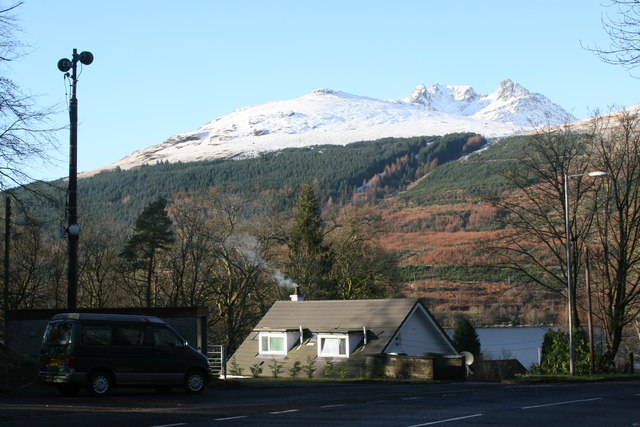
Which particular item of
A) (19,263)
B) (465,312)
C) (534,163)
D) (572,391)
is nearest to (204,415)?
(572,391)

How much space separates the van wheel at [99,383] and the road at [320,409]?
8.6 inches

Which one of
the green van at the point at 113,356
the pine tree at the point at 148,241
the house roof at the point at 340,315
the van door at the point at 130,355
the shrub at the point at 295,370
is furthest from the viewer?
the pine tree at the point at 148,241

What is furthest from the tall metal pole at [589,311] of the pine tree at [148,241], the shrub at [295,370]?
the pine tree at [148,241]

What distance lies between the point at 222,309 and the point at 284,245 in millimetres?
9612

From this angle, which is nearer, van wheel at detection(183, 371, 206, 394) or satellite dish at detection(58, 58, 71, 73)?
van wheel at detection(183, 371, 206, 394)

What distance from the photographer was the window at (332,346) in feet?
144

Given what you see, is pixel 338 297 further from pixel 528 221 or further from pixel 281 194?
pixel 528 221

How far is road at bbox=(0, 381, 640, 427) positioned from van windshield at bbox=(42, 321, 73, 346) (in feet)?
3.94

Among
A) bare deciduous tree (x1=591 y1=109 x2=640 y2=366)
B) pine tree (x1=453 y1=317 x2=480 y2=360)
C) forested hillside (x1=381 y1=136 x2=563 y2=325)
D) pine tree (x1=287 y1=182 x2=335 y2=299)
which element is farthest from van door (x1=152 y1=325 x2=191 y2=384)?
forested hillside (x1=381 y1=136 x2=563 y2=325)

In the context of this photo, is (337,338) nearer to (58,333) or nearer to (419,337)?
(419,337)

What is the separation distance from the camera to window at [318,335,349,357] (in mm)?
44000

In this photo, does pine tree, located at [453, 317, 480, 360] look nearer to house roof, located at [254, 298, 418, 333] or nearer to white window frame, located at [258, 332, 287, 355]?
house roof, located at [254, 298, 418, 333]

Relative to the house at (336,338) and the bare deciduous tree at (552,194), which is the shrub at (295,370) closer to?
the house at (336,338)

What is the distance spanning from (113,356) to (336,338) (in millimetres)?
26352
